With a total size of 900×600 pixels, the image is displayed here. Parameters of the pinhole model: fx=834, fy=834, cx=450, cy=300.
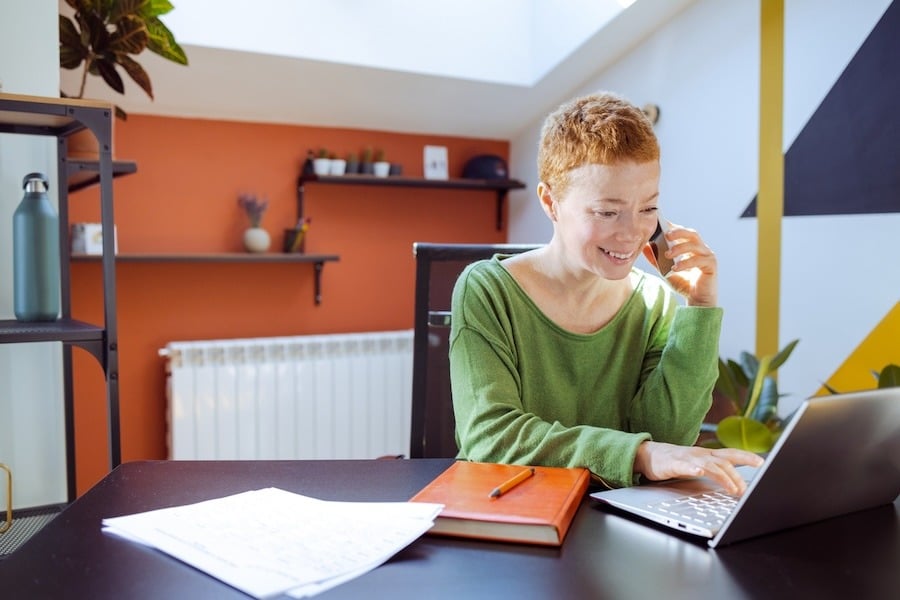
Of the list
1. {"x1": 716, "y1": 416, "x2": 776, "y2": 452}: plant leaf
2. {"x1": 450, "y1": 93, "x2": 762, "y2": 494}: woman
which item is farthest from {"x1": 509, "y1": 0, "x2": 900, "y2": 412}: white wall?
{"x1": 450, "y1": 93, "x2": 762, "y2": 494}: woman

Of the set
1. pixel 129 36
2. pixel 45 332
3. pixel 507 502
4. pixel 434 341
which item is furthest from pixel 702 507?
pixel 129 36

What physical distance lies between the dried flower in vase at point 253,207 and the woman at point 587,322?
1945 millimetres

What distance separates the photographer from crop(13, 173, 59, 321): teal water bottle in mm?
1750

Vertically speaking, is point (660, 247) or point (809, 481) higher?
point (660, 247)

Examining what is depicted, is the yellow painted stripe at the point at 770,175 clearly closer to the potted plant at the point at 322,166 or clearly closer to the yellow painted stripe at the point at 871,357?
the yellow painted stripe at the point at 871,357

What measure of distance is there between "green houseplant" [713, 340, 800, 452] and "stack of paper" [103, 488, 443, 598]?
5.40ft

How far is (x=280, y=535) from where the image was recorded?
0.83 m

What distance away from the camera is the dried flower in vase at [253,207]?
3150mm

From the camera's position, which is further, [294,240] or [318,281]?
[318,281]

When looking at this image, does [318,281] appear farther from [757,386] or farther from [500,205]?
[757,386]

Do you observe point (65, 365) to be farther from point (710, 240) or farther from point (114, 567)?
point (710, 240)

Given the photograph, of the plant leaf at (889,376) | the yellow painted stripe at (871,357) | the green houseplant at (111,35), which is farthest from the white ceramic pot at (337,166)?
the plant leaf at (889,376)

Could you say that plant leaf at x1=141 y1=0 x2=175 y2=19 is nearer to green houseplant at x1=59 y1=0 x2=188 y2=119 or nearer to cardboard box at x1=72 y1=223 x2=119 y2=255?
green houseplant at x1=59 y1=0 x2=188 y2=119

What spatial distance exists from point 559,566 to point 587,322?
0.61 metres
